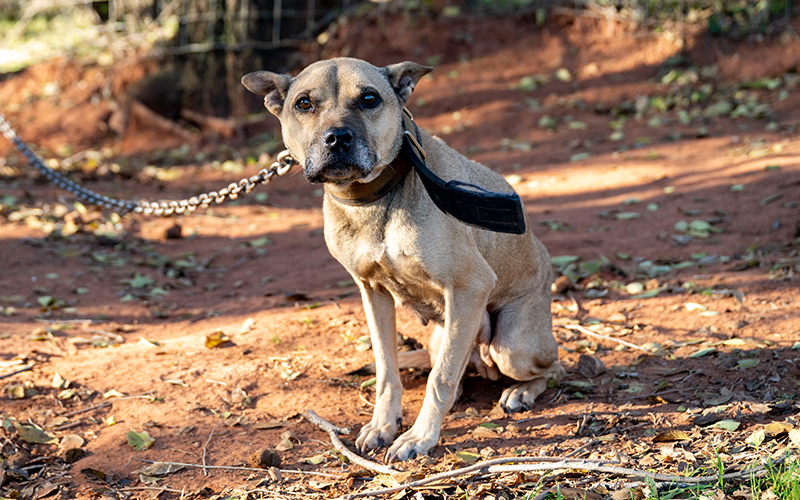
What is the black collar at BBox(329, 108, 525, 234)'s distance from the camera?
3.04 meters

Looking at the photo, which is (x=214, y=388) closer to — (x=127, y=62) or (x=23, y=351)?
(x=23, y=351)

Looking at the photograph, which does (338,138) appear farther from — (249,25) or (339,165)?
(249,25)

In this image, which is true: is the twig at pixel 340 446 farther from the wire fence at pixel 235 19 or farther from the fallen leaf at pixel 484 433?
the wire fence at pixel 235 19

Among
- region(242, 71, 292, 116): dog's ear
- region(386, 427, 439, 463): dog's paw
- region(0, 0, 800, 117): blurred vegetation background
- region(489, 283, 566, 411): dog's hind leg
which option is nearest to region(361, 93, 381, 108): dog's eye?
region(242, 71, 292, 116): dog's ear

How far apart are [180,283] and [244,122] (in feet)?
21.3

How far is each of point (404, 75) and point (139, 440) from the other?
7.58 ft

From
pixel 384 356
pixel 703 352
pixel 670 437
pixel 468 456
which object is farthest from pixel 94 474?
pixel 703 352

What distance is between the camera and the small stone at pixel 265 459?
332 centimetres

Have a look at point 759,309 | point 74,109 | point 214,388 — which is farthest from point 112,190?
point 759,309

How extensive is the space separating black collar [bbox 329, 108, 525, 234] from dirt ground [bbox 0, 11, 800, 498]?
1.11 metres

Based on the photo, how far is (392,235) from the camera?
11.1ft

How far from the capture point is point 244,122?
1247cm

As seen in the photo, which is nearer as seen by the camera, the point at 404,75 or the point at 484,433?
the point at 404,75

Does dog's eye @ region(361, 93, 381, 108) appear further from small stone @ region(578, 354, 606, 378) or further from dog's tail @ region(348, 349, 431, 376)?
small stone @ region(578, 354, 606, 378)
